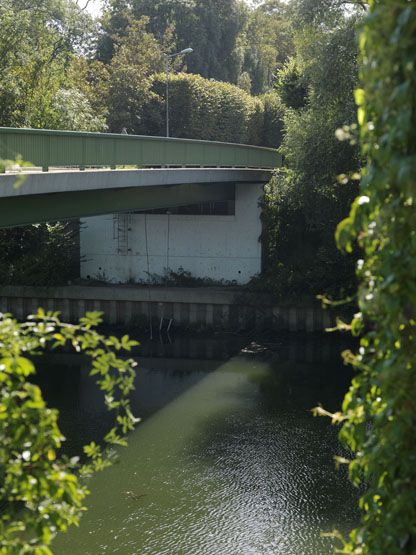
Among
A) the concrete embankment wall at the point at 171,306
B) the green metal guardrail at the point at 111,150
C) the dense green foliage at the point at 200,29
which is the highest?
the dense green foliage at the point at 200,29

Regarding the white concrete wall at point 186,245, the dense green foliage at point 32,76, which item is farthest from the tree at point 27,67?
the white concrete wall at point 186,245

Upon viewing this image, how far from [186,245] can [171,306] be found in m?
2.95

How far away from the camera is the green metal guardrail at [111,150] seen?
47.9 ft

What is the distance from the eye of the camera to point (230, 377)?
2278 cm

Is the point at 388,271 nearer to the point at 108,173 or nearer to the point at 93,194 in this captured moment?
the point at 108,173

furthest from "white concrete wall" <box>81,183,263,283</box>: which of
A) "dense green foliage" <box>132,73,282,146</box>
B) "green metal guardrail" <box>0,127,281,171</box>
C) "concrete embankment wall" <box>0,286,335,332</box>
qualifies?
"dense green foliage" <box>132,73,282,146</box>

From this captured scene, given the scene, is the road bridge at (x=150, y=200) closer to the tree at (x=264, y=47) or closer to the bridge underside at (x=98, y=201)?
the bridge underside at (x=98, y=201)

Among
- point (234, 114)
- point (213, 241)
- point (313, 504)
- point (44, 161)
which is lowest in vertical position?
point (313, 504)

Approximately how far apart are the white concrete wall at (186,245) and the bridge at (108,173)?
1.08 m

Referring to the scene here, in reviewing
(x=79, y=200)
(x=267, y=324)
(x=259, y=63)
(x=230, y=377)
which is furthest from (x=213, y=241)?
(x=259, y=63)


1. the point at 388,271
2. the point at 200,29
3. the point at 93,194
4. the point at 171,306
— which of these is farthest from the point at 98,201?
the point at 200,29

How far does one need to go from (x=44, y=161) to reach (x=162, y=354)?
447 inches

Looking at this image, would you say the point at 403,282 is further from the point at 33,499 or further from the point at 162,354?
the point at 162,354

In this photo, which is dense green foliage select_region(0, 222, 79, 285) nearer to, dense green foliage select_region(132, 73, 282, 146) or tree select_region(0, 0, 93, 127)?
tree select_region(0, 0, 93, 127)
